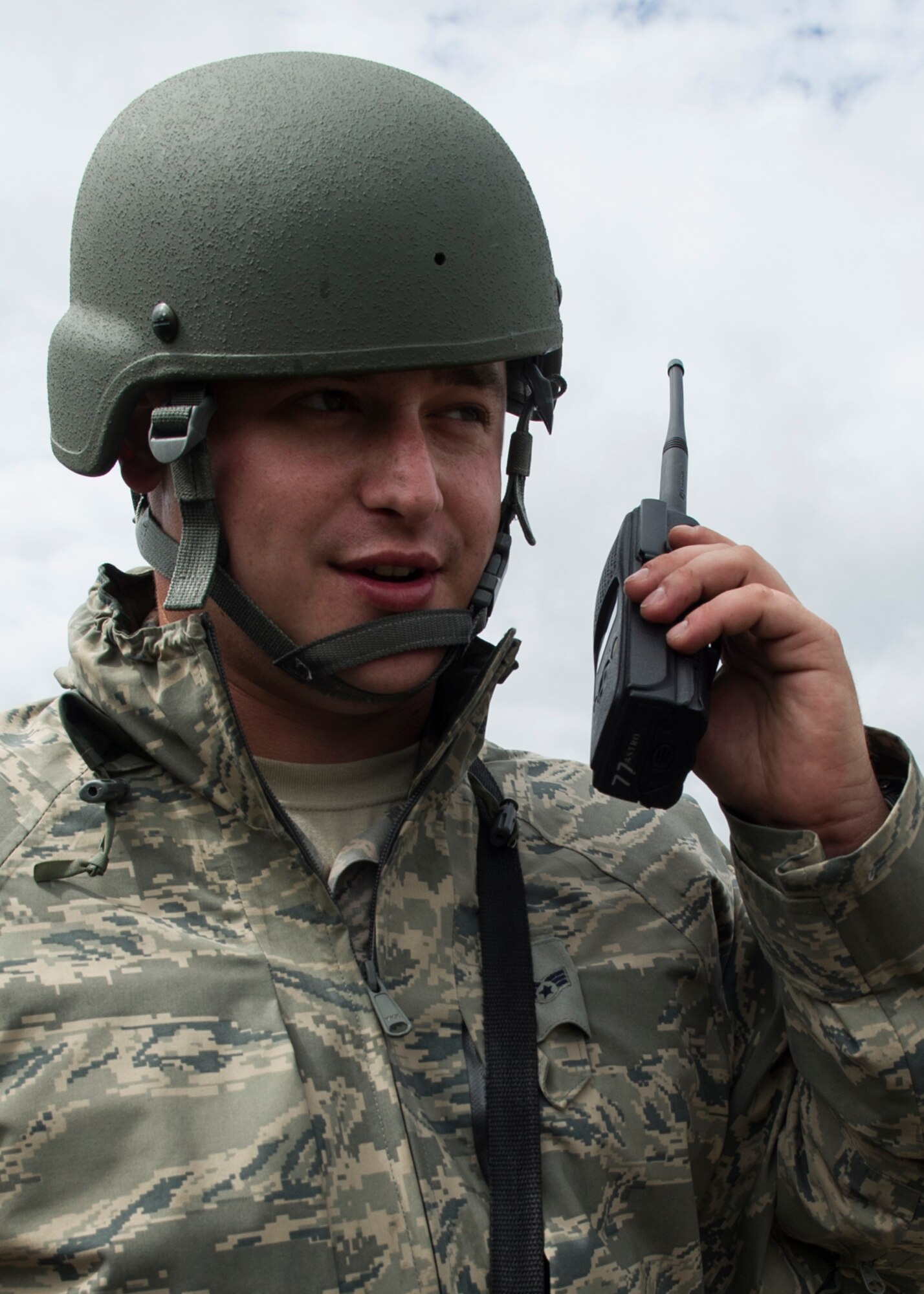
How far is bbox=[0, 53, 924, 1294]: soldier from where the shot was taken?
219cm

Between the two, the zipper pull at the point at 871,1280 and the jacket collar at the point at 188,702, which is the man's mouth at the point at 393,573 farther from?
the zipper pull at the point at 871,1280

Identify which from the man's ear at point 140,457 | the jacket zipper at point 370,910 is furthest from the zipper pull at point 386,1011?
the man's ear at point 140,457

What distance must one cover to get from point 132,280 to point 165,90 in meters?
0.46

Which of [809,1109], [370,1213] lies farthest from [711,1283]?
[370,1213]

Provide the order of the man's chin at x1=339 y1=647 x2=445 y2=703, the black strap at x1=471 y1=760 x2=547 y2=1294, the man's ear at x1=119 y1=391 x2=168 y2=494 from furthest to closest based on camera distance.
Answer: the man's ear at x1=119 y1=391 x2=168 y2=494 → the man's chin at x1=339 y1=647 x2=445 y2=703 → the black strap at x1=471 y1=760 x2=547 y2=1294

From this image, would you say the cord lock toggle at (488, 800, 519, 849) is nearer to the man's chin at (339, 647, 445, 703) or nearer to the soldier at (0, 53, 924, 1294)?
the soldier at (0, 53, 924, 1294)

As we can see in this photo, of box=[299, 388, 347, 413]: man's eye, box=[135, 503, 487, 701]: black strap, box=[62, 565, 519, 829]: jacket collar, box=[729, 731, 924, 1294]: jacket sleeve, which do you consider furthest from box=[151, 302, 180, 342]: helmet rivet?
box=[729, 731, 924, 1294]: jacket sleeve

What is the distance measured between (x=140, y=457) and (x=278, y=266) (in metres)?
0.55

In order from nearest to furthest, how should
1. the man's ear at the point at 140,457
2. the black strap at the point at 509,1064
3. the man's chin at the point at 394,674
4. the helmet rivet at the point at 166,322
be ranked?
the black strap at the point at 509,1064
the man's chin at the point at 394,674
the helmet rivet at the point at 166,322
the man's ear at the point at 140,457

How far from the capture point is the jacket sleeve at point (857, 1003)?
2389 millimetres

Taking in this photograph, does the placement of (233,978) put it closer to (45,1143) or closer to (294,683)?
(45,1143)

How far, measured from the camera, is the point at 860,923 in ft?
7.85

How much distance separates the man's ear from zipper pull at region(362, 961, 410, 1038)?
1.18 metres

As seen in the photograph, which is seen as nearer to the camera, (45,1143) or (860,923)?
(45,1143)
